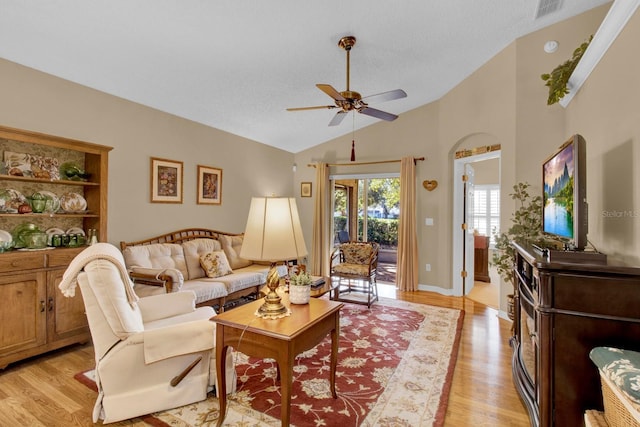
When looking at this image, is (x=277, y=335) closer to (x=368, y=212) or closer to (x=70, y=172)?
(x=70, y=172)

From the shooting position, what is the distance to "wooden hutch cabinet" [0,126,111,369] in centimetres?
254

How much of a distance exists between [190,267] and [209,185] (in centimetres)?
137

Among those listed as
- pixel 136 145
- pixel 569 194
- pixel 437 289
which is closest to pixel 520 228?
pixel 569 194

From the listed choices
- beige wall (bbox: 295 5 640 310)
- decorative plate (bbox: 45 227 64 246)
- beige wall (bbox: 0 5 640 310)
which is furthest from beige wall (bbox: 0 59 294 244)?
beige wall (bbox: 295 5 640 310)

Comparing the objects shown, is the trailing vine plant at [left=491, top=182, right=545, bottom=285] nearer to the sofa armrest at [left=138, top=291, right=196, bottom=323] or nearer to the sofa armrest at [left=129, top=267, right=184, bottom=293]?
the sofa armrest at [left=138, top=291, right=196, bottom=323]

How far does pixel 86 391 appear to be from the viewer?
227 centimetres

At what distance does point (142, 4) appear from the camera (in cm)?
232

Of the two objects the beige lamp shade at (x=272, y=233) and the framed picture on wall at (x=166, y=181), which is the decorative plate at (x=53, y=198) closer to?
the framed picture on wall at (x=166, y=181)

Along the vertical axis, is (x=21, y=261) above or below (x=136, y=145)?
below

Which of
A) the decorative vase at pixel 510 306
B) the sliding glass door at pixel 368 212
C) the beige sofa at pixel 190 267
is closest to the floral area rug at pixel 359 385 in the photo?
the decorative vase at pixel 510 306

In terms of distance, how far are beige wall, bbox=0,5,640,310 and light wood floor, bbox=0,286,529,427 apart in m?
1.22

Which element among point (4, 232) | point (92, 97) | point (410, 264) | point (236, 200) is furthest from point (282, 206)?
point (410, 264)

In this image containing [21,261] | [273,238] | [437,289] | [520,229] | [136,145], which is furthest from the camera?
[437,289]

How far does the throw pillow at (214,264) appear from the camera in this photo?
13.1 ft
